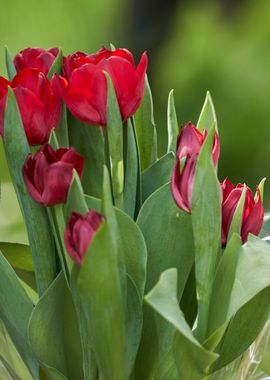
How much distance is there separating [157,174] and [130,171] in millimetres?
33

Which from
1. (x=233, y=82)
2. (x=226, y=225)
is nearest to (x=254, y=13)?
(x=233, y=82)

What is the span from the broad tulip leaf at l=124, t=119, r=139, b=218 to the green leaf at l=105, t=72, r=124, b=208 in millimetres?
23

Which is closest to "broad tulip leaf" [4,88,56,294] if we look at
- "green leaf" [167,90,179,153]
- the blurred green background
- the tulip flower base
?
the tulip flower base

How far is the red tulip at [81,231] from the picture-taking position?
0.30m

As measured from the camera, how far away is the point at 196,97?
905 millimetres

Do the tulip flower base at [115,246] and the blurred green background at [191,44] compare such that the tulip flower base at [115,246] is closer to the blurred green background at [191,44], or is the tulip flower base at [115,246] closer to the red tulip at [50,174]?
the red tulip at [50,174]

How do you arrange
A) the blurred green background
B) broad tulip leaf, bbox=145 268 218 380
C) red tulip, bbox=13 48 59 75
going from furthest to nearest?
the blurred green background, red tulip, bbox=13 48 59 75, broad tulip leaf, bbox=145 268 218 380

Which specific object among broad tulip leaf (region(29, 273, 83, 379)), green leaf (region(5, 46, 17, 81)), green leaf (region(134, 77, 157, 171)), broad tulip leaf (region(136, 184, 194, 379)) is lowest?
broad tulip leaf (region(29, 273, 83, 379))

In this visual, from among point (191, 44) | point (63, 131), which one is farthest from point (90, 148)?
point (191, 44)

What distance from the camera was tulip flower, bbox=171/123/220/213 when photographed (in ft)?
1.11

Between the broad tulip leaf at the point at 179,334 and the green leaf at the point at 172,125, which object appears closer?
the broad tulip leaf at the point at 179,334

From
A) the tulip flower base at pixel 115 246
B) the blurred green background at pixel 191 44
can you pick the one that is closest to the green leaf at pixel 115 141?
the tulip flower base at pixel 115 246

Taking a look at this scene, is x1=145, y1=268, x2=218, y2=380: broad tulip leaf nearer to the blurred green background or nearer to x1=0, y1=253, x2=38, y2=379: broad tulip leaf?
x1=0, y1=253, x2=38, y2=379: broad tulip leaf

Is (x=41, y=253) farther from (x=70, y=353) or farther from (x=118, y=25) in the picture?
(x=118, y=25)
